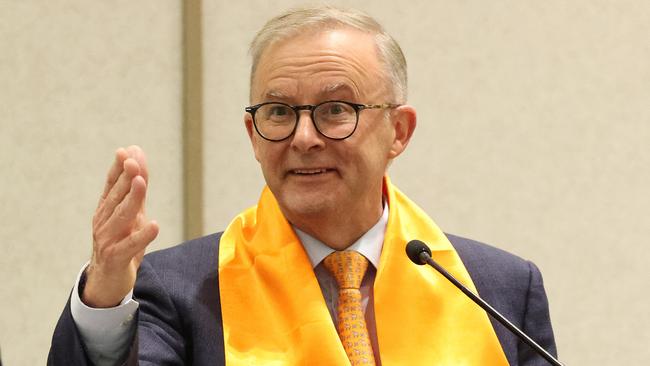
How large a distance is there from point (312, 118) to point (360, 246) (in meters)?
0.31

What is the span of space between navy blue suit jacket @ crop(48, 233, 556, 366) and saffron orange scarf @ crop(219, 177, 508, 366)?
0.03m

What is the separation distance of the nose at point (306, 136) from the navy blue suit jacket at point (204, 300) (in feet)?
1.09

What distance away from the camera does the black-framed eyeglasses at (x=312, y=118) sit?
2062mm

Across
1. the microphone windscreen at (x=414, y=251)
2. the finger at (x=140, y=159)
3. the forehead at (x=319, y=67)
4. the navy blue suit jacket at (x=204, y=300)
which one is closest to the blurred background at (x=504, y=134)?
the navy blue suit jacket at (x=204, y=300)

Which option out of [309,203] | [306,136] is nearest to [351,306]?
[309,203]

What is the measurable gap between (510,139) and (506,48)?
0.93ft

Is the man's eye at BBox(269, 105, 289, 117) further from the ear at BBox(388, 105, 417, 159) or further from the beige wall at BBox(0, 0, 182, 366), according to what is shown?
the beige wall at BBox(0, 0, 182, 366)

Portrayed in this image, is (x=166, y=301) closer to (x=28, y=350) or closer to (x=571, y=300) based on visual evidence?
(x=28, y=350)

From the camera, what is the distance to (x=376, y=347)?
6.84ft

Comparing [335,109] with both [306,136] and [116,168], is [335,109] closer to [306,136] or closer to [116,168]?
[306,136]

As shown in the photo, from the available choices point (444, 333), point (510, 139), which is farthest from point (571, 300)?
point (444, 333)

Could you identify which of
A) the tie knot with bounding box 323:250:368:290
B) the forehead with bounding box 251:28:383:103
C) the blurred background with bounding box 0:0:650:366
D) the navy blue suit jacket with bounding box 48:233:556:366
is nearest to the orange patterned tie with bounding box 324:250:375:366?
the tie knot with bounding box 323:250:368:290

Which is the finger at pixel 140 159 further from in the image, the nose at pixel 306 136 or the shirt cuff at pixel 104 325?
the nose at pixel 306 136

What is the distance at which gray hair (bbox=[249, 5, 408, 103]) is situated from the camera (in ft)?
7.16
